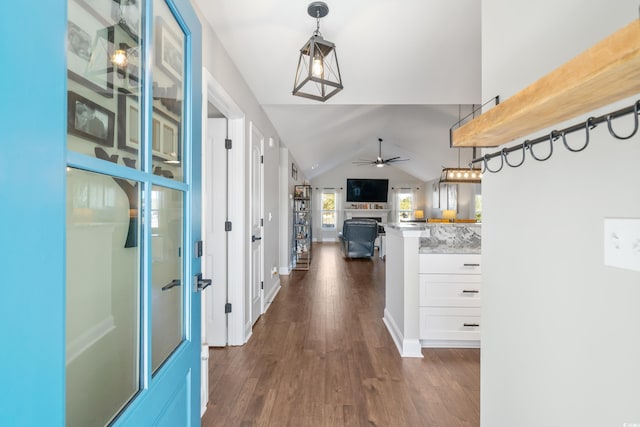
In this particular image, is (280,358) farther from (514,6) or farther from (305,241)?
(305,241)

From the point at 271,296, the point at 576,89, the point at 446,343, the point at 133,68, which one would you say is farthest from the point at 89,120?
the point at 271,296

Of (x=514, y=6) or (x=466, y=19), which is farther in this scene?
(x=466, y=19)

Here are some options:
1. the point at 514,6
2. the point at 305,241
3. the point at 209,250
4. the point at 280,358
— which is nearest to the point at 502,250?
the point at 514,6

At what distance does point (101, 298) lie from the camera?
770mm

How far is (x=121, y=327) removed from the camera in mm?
834

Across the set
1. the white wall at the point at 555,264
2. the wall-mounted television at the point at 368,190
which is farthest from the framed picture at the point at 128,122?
the wall-mounted television at the point at 368,190

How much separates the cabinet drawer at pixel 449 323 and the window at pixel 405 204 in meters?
9.39

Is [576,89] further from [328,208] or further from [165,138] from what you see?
[328,208]

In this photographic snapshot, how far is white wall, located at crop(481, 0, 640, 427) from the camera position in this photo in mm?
671

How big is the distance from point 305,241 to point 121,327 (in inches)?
248

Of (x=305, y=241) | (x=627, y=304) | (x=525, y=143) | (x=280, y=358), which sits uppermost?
(x=525, y=143)

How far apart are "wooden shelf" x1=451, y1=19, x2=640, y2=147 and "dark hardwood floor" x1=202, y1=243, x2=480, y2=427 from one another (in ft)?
5.39

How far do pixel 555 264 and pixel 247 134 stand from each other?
99.5 inches

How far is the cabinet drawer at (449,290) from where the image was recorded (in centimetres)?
252
